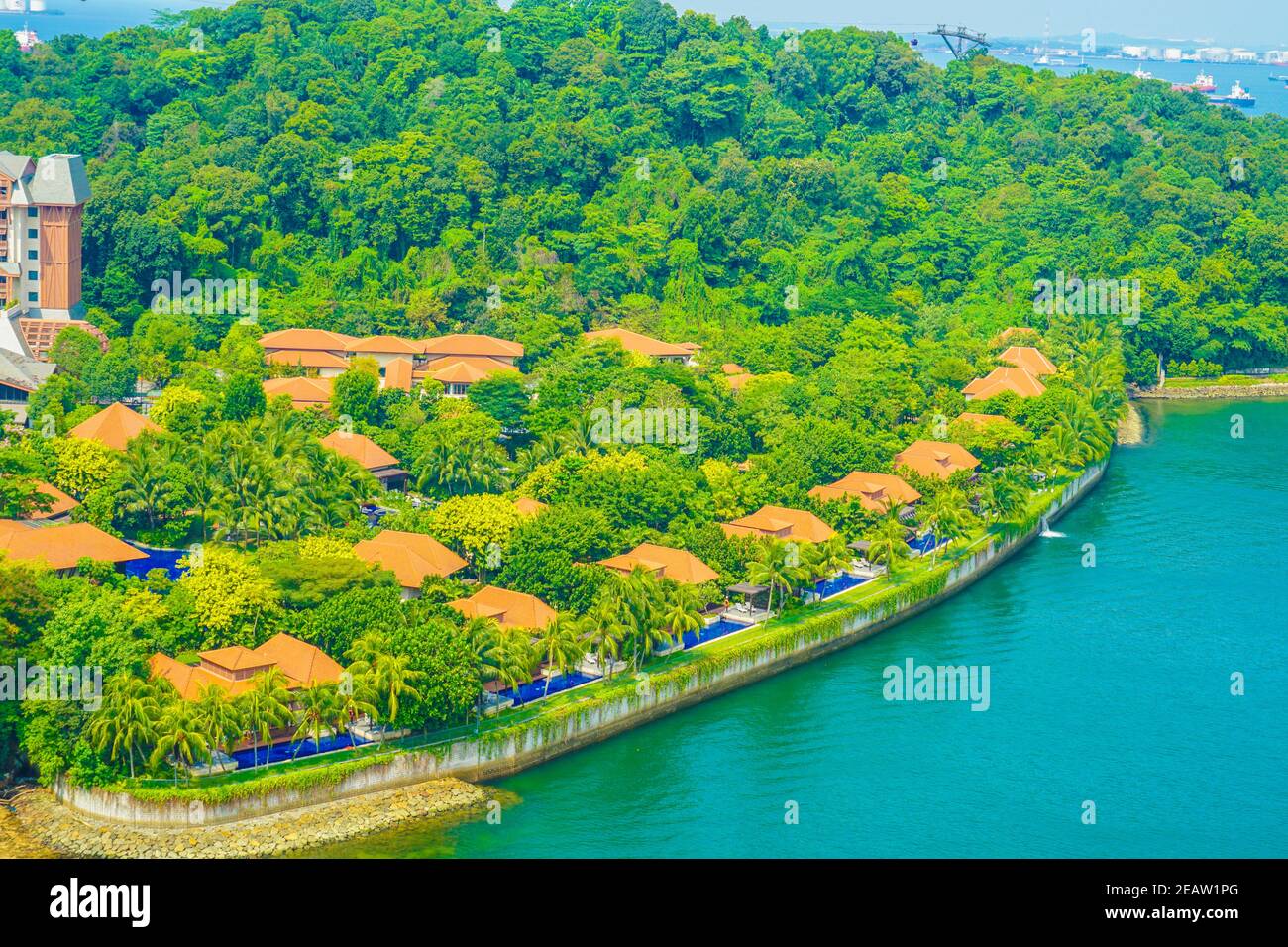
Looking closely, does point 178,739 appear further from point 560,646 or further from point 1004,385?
point 1004,385

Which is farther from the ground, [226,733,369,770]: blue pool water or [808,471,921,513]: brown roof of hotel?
[808,471,921,513]: brown roof of hotel

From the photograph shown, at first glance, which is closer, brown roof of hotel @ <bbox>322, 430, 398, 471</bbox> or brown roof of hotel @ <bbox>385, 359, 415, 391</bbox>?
brown roof of hotel @ <bbox>322, 430, 398, 471</bbox>

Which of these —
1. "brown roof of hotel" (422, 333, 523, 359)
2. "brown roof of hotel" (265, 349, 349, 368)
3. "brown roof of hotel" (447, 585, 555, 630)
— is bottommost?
"brown roof of hotel" (447, 585, 555, 630)

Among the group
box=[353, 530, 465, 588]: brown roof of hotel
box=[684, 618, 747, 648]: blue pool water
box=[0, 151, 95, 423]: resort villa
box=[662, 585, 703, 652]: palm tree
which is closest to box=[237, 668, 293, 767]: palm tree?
box=[353, 530, 465, 588]: brown roof of hotel

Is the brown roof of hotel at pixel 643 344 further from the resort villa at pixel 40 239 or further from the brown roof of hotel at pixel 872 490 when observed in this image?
the resort villa at pixel 40 239

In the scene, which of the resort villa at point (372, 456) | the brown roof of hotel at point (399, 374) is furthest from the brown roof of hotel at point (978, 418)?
the resort villa at point (372, 456)

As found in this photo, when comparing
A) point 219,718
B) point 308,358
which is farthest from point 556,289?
point 219,718

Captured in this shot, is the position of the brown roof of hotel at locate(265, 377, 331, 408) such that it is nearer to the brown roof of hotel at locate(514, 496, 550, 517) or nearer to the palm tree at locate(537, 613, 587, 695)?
the brown roof of hotel at locate(514, 496, 550, 517)
